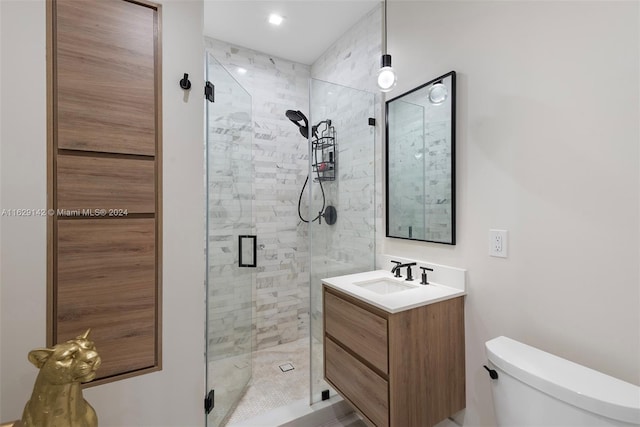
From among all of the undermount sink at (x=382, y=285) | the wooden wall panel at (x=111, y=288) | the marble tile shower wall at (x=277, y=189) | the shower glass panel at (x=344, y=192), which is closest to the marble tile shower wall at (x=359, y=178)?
the shower glass panel at (x=344, y=192)

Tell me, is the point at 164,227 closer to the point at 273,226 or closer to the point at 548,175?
the point at 273,226

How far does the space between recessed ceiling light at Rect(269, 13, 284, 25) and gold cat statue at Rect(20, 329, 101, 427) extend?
7.73 feet

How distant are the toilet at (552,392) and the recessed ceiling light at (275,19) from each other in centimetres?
251

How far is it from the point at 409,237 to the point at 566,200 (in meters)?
0.85

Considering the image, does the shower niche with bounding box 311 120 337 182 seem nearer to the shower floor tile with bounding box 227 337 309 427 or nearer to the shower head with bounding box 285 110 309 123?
the shower head with bounding box 285 110 309 123

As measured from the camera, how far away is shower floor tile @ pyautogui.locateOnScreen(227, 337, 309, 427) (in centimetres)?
186

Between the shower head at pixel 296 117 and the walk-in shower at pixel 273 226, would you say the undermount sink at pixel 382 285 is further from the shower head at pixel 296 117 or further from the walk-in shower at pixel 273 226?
the shower head at pixel 296 117

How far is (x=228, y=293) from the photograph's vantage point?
6.25 feet

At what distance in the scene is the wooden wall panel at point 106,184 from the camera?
1.19 meters

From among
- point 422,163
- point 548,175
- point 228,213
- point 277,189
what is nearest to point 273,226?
point 277,189

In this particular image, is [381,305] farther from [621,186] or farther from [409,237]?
[621,186]

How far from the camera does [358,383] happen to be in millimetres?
1486

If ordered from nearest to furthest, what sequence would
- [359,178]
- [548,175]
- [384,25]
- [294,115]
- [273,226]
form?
[548,175] < [384,25] < [359,178] < [294,115] < [273,226]

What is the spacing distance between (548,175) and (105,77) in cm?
194
